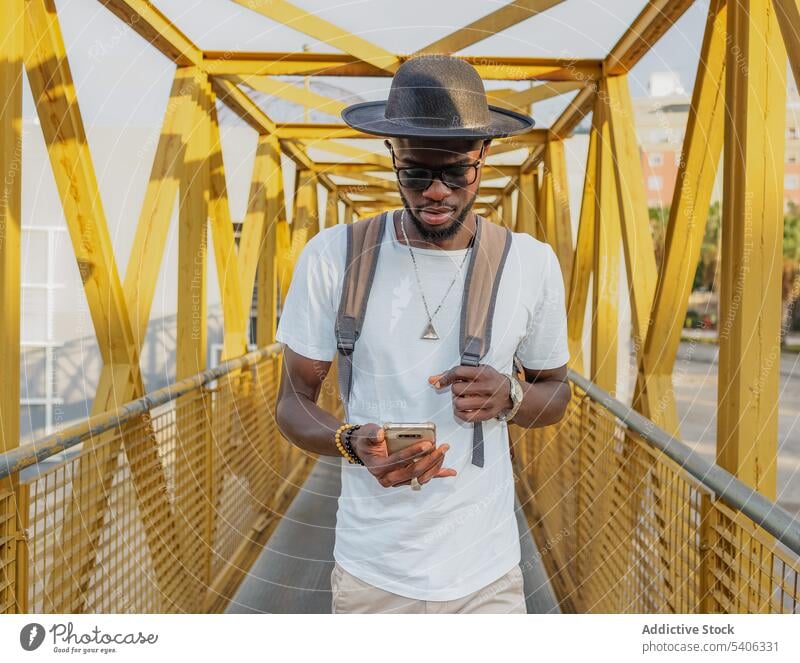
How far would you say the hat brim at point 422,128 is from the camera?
67.3 inches

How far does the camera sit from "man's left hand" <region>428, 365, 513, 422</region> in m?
1.61

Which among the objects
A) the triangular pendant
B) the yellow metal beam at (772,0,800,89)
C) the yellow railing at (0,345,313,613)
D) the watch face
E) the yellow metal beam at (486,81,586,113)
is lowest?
the yellow railing at (0,345,313,613)

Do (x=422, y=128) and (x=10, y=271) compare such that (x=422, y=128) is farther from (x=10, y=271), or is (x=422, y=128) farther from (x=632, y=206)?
(x=632, y=206)

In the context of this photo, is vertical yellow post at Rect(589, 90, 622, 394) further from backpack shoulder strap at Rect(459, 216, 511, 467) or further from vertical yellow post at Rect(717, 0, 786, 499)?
backpack shoulder strap at Rect(459, 216, 511, 467)

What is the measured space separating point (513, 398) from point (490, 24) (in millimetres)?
2555

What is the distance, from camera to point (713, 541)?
90.3 inches

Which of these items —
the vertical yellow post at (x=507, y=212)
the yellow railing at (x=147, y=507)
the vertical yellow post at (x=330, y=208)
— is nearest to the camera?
the yellow railing at (x=147, y=507)

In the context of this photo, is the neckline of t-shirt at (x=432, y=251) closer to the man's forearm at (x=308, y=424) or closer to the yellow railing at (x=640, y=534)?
the man's forearm at (x=308, y=424)

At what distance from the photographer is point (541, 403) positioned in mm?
1856

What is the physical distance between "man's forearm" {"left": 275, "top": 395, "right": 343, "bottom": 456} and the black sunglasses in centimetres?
48

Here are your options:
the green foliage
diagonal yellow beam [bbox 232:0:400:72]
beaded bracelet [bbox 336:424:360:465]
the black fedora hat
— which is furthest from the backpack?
the green foliage

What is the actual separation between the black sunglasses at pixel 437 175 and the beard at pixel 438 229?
4 centimetres

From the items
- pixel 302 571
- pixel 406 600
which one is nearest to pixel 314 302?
pixel 406 600

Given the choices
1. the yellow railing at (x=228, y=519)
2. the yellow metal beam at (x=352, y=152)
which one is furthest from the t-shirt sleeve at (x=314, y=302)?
the yellow metal beam at (x=352, y=152)
